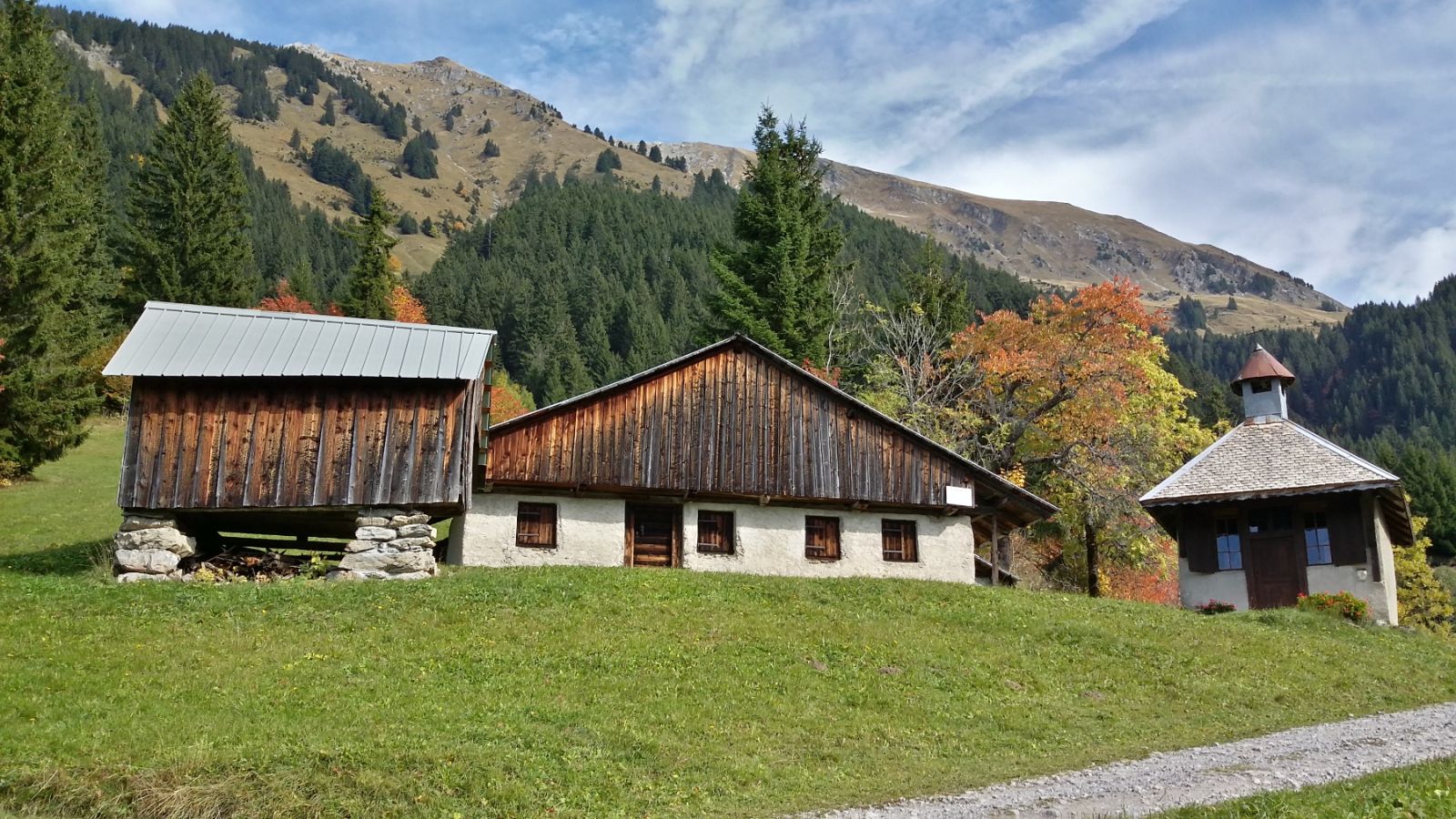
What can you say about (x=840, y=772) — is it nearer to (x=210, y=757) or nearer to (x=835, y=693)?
(x=835, y=693)

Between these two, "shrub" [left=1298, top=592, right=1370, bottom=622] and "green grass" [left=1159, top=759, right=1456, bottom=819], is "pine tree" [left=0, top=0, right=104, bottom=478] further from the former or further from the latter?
"shrub" [left=1298, top=592, right=1370, bottom=622]

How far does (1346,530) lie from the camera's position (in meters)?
29.9

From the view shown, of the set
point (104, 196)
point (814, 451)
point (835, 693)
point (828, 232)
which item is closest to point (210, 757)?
point (835, 693)

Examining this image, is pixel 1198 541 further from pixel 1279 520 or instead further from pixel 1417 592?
pixel 1417 592

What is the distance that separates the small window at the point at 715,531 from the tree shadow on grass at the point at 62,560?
556 inches

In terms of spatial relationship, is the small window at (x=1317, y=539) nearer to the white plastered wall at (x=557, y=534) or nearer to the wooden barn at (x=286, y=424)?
the white plastered wall at (x=557, y=534)

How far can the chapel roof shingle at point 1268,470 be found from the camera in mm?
29938

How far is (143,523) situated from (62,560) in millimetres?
3534

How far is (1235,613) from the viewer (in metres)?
28.5

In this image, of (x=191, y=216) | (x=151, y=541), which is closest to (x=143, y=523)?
(x=151, y=541)

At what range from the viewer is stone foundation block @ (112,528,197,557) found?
2298cm

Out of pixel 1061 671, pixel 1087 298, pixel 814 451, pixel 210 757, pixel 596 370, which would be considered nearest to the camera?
pixel 210 757

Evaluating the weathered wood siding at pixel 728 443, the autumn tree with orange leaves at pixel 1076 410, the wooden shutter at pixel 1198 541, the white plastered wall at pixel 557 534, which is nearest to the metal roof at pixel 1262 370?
the autumn tree with orange leaves at pixel 1076 410

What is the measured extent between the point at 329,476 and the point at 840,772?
570 inches
